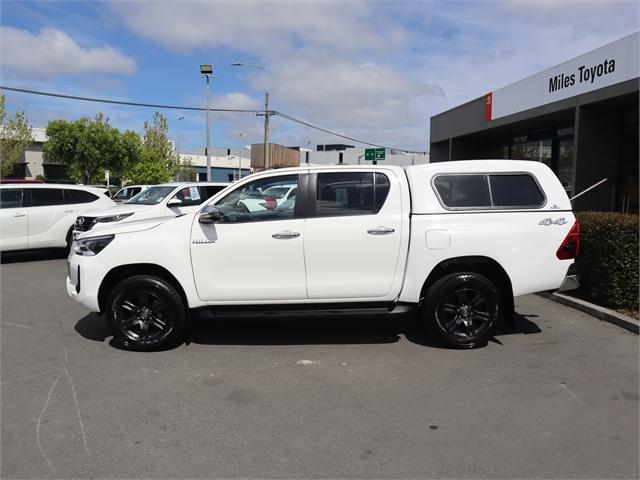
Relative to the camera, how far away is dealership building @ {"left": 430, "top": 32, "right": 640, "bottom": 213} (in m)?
11.0

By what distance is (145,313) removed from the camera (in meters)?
5.48

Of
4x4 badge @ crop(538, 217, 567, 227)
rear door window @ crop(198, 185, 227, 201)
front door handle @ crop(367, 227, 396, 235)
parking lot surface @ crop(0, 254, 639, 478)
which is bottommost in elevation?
parking lot surface @ crop(0, 254, 639, 478)

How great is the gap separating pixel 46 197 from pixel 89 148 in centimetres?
3469

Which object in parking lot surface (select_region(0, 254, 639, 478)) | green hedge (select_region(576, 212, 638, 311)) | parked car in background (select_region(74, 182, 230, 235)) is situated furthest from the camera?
parked car in background (select_region(74, 182, 230, 235))

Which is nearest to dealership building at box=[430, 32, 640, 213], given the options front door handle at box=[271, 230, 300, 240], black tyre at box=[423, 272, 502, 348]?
black tyre at box=[423, 272, 502, 348]

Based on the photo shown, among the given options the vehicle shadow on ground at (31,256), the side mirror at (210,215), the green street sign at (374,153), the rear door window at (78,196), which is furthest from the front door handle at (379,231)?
the green street sign at (374,153)

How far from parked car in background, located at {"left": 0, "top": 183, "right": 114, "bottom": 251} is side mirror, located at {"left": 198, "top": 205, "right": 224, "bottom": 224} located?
8101mm

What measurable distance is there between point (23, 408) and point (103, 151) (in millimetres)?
44715

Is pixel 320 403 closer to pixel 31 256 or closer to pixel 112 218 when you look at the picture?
pixel 112 218

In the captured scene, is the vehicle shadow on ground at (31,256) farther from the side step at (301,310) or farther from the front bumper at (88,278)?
the side step at (301,310)

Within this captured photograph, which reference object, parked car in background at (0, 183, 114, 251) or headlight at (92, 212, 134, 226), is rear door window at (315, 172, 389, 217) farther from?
parked car in background at (0, 183, 114, 251)

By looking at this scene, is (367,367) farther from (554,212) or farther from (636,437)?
(554,212)

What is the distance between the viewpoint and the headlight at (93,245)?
214 inches

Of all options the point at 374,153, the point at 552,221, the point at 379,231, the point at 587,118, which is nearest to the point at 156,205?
the point at 379,231
